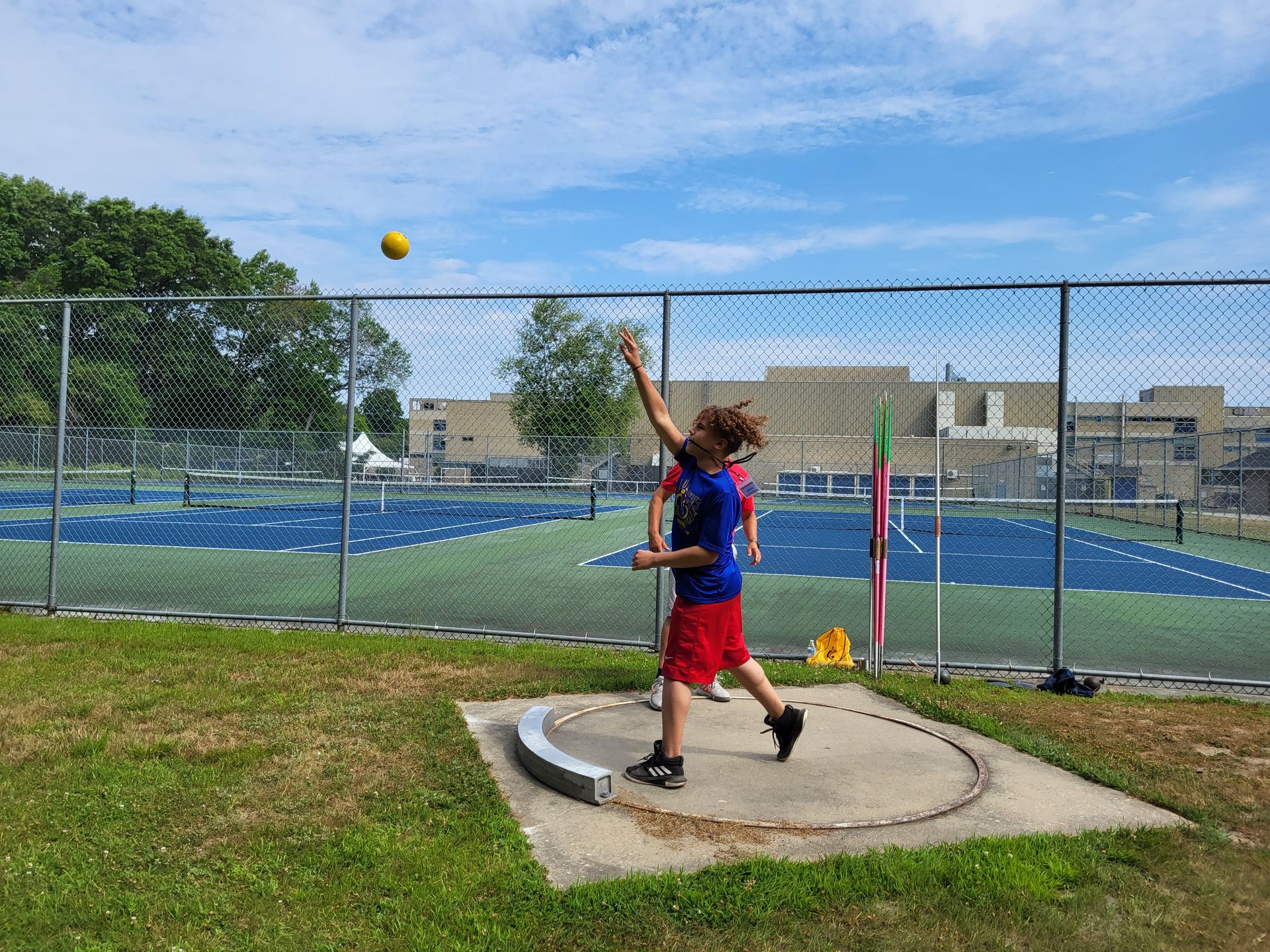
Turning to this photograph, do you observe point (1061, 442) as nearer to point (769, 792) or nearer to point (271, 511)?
point (769, 792)

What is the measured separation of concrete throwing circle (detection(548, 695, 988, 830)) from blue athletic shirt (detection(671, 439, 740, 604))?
97cm

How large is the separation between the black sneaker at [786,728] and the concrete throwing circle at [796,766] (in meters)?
0.08

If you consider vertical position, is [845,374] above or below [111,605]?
above

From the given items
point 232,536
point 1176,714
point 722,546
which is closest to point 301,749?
point 722,546

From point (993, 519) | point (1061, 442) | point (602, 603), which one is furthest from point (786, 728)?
point (993, 519)

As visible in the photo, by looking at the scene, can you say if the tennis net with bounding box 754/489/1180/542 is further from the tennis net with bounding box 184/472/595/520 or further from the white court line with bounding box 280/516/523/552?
the white court line with bounding box 280/516/523/552

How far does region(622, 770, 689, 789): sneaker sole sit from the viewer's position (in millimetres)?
4562

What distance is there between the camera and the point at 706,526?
445 centimetres

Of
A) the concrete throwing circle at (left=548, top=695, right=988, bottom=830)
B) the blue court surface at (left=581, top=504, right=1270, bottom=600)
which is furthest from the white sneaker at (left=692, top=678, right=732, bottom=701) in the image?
the blue court surface at (left=581, top=504, right=1270, bottom=600)

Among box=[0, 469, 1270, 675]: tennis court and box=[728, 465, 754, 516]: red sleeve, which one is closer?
box=[728, 465, 754, 516]: red sleeve

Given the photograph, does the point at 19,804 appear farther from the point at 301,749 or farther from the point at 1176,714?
the point at 1176,714

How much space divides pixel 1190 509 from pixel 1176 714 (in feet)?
93.7

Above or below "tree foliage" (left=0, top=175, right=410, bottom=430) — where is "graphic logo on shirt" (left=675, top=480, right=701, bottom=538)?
below

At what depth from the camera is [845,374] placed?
4025cm
